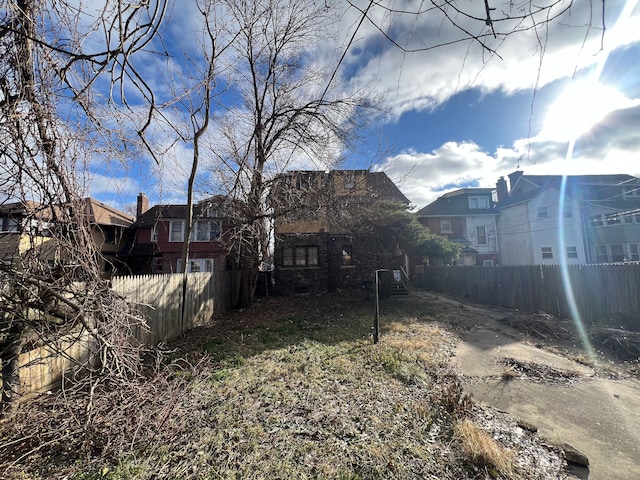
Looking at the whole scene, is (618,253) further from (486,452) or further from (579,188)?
(486,452)

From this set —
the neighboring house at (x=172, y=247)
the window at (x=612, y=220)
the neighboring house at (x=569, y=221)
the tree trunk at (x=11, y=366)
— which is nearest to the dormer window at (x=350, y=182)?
the tree trunk at (x=11, y=366)

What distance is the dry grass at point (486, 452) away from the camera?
8.96ft

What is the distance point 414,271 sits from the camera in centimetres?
2258

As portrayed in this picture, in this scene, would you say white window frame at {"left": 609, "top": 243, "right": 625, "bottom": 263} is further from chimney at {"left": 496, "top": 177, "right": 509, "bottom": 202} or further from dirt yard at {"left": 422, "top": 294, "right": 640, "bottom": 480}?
dirt yard at {"left": 422, "top": 294, "right": 640, "bottom": 480}

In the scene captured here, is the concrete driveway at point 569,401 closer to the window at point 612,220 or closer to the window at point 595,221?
the window at point 612,220

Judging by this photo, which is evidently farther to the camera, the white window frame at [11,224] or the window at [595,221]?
the window at [595,221]

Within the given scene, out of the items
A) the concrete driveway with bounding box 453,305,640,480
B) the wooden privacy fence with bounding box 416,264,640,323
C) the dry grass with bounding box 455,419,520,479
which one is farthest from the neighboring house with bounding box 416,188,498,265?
the dry grass with bounding box 455,419,520,479

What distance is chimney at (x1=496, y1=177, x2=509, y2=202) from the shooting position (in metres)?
26.8

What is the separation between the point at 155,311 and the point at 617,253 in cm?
3017

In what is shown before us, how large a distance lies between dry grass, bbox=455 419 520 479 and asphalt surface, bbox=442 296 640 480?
69cm

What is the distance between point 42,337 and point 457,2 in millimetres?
3877

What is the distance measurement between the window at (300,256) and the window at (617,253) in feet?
75.7

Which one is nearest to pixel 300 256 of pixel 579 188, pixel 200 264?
pixel 200 264

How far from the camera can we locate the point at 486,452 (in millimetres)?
2859
